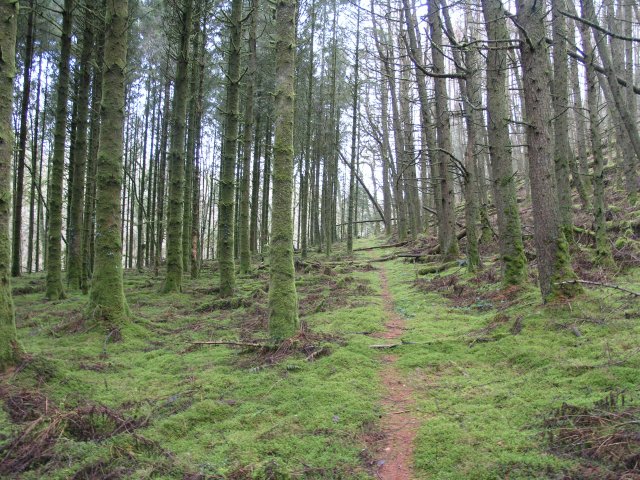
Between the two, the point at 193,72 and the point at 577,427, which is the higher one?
the point at 193,72

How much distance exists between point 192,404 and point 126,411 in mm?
550

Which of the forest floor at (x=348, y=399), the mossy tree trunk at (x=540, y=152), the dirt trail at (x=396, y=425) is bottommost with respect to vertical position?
the dirt trail at (x=396, y=425)

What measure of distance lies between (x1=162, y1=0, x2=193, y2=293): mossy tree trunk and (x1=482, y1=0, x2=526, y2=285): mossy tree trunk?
6.99 meters

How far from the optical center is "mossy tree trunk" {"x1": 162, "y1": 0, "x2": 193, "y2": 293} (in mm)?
10430

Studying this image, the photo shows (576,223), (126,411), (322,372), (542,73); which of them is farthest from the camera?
(576,223)

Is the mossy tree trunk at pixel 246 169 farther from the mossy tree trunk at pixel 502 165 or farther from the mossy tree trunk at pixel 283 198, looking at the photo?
the mossy tree trunk at pixel 283 198

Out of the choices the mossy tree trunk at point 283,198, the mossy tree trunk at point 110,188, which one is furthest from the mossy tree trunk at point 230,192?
the mossy tree trunk at point 283,198

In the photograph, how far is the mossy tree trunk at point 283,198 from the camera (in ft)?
17.3

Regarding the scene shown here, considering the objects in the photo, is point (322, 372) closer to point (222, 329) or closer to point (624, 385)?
point (624, 385)

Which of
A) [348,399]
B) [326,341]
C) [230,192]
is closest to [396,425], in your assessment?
[348,399]

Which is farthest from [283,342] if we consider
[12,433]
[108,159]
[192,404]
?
[108,159]

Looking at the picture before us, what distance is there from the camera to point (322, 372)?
4496 millimetres

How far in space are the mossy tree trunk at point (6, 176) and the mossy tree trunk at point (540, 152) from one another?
6.08 m

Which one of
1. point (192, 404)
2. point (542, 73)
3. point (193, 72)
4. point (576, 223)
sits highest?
point (193, 72)
